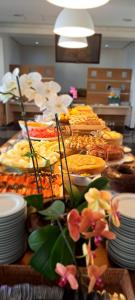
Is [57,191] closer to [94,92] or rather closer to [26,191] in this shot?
[26,191]

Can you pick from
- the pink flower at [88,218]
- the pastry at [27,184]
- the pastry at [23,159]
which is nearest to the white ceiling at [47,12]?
the pastry at [23,159]

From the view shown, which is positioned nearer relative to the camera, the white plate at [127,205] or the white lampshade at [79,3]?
the white plate at [127,205]

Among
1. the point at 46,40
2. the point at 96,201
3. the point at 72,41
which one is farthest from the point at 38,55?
the point at 96,201

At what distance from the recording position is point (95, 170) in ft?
3.89

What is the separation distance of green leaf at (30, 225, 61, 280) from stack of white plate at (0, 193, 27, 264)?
13 centimetres

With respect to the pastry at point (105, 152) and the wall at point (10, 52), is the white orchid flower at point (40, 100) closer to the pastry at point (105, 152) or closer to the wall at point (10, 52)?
the pastry at point (105, 152)

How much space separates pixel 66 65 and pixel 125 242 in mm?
9699

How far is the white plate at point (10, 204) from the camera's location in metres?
0.67

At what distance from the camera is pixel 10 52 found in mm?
7691

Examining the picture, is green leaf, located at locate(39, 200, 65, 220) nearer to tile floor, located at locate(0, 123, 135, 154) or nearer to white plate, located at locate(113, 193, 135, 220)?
white plate, located at locate(113, 193, 135, 220)

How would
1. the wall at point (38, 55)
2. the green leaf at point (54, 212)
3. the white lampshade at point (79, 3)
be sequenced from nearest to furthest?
the green leaf at point (54, 212), the white lampshade at point (79, 3), the wall at point (38, 55)

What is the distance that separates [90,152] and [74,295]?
98cm

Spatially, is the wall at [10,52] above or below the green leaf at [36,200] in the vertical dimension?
above

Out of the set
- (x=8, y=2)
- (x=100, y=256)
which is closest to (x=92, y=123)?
(x=100, y=256)
